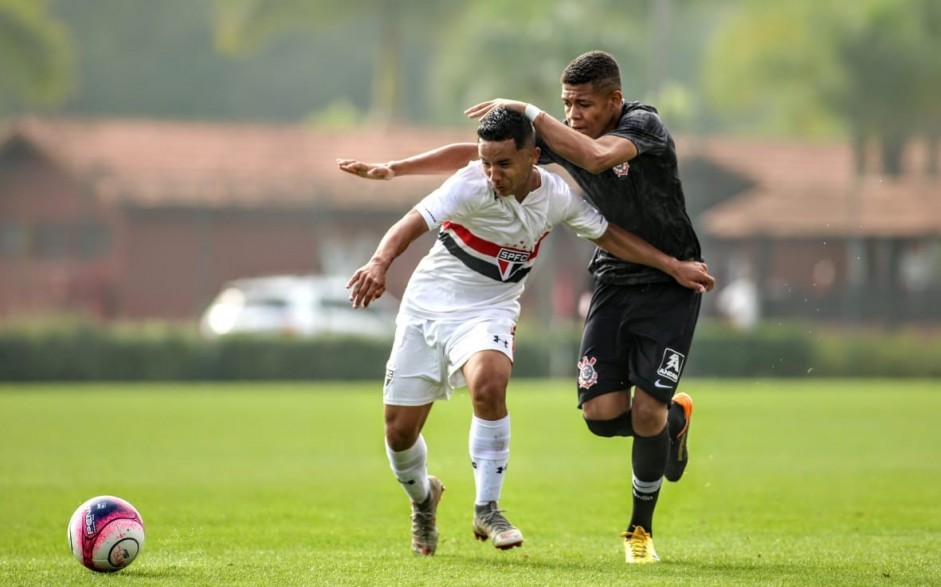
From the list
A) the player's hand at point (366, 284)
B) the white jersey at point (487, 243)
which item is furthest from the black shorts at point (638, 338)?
the player's hand at point (366, 284)

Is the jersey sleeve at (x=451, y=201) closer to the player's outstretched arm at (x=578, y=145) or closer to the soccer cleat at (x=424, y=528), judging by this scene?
the player's outstretched arm at (x=578, y=145)

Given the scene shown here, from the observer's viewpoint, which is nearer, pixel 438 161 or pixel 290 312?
pixel 438 161

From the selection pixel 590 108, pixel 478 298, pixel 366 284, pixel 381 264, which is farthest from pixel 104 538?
pixel 590 108

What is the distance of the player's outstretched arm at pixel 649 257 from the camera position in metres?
7.42

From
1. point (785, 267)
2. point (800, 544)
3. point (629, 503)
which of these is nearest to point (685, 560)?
point (800, 544)

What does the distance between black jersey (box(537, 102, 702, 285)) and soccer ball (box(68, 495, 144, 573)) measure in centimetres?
262

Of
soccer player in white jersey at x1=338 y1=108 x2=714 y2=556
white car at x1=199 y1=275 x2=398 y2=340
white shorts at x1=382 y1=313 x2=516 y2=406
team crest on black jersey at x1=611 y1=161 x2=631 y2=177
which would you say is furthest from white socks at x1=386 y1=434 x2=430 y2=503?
white car at x1=199 y1=275 x2=398 y2=340

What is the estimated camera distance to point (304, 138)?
4300 cm

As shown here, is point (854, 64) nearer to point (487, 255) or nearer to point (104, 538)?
point (487, 255)

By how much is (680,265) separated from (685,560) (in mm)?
1446

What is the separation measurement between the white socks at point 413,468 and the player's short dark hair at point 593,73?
1.91 m

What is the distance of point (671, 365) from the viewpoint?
7.53 metres

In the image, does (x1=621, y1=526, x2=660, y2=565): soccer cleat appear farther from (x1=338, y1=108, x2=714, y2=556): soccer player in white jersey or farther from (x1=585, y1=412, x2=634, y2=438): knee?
(x1=338, y1=108, x2=714, y2=556): soccer player in white jersey

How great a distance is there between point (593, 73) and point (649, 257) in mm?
931
